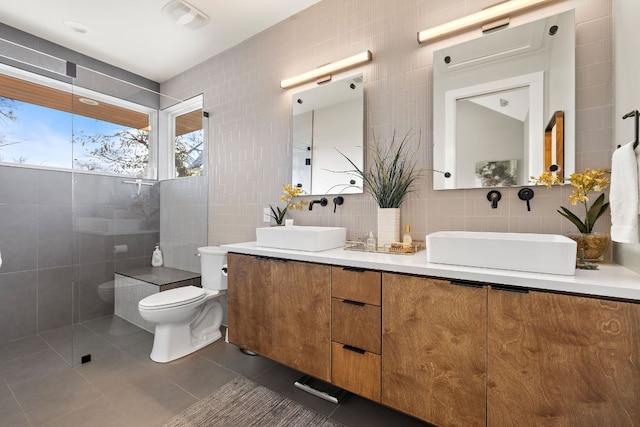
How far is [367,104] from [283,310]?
1494 mm

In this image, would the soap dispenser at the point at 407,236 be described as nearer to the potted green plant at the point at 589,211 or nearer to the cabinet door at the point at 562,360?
the cabinet door at the point at 562,360

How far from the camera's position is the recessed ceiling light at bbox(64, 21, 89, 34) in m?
2.44

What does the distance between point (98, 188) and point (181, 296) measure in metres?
1.22

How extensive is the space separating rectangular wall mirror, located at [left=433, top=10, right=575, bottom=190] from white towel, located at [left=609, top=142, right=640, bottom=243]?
350 mm

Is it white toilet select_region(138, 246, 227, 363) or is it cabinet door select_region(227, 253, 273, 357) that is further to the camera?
white toilet select_region(138, 246, 227, 363)

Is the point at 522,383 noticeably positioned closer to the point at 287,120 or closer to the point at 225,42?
the point at 287,120

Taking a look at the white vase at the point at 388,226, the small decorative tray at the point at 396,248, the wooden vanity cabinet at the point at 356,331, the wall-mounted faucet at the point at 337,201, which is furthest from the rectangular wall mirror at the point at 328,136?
the wooden vanity cabinet at the point at 356,331

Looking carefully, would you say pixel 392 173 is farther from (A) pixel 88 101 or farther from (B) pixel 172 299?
(A) pixel 88 101

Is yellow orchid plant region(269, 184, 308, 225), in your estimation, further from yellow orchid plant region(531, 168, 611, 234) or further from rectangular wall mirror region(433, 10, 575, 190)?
yellow orchid plant region(531, 168, 611, 234)

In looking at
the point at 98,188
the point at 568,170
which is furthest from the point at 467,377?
the point at 98,188

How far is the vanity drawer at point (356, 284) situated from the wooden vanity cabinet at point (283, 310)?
0.05m

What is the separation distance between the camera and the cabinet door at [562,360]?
935 mm

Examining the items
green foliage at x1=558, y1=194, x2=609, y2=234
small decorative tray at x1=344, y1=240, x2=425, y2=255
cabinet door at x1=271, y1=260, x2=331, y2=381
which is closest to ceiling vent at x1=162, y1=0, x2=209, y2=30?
cabinet door at x1=271, y1=260, x2=331, y2=381

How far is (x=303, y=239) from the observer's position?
1.75 meters
